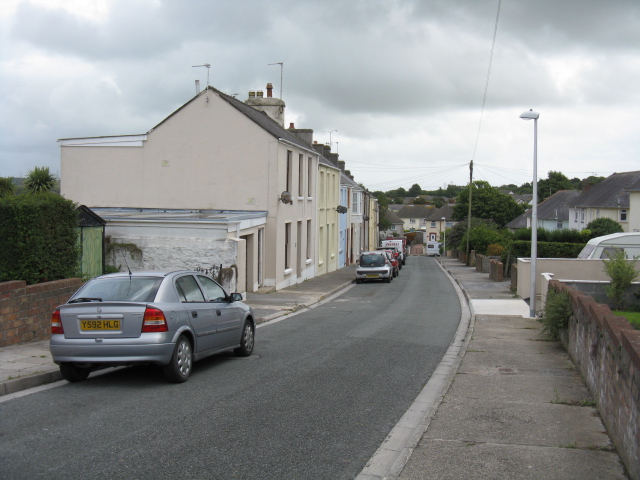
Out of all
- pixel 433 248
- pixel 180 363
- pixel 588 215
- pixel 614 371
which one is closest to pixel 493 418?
pixel 614 371

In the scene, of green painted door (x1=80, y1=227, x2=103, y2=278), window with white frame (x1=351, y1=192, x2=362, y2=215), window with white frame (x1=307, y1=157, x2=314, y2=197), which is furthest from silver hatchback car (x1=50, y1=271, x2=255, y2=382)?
window with white frame (x1=351, y1=192, x2=362, y2=215)

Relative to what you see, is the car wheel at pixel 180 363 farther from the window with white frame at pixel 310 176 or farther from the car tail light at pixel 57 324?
the window with white frame at pixel 310 176

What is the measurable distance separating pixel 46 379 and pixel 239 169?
58.6 feet

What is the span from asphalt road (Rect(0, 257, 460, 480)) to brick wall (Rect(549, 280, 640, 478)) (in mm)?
2212

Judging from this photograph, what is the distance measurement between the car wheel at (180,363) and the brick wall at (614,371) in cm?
528

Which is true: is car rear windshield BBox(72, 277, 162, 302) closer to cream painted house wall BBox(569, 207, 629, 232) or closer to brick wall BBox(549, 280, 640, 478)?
brick wall BBox(549, 280, 640, 478)

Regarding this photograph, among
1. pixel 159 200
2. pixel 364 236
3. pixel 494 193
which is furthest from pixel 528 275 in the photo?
pixel 494 193

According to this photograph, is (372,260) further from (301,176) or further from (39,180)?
(39,180)

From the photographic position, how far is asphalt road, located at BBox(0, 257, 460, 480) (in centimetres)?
567

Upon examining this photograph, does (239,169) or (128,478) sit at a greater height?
(239,169)

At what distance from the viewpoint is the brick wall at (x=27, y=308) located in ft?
36.4

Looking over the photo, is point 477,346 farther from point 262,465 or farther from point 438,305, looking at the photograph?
point 438,305

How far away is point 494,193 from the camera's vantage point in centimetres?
9531

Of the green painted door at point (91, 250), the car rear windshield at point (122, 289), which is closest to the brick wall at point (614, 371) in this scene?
the car rear windshield at point (122, 289)
